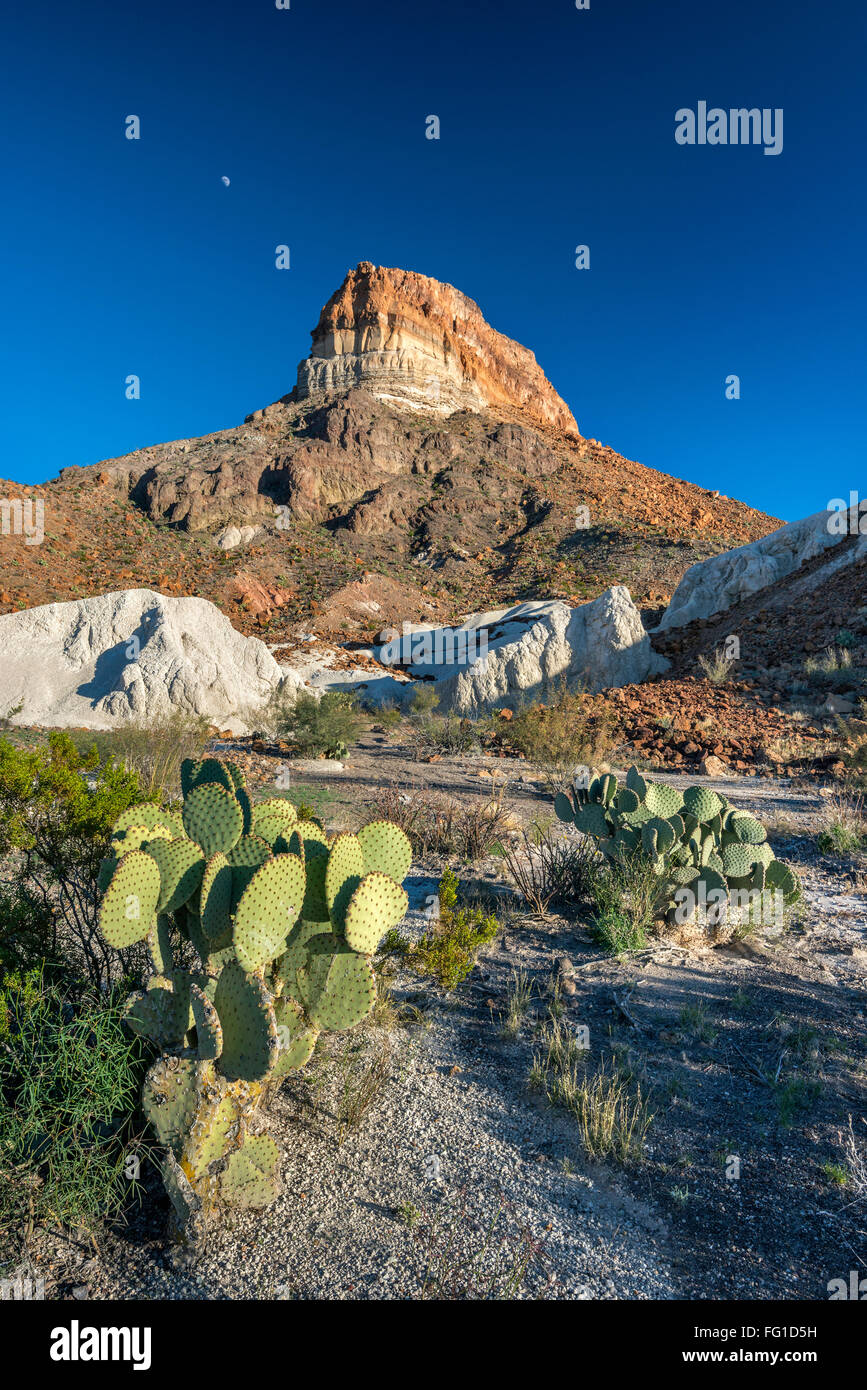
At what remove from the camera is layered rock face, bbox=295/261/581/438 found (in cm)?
5466

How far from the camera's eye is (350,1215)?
2.37m

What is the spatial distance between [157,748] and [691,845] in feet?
26.3

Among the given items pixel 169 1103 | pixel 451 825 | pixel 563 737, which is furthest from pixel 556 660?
pixel 169 1103

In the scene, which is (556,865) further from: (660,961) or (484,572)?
(484,572)

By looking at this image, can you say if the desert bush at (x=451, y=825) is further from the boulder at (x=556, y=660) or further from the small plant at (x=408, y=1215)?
the boulder at (x=556, y=660)

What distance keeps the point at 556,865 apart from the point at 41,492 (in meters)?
43.3

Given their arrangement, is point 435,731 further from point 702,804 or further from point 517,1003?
point 517,1003

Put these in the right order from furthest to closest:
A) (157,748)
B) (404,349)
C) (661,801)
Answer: (404,349) < (157,748) < (661,801)

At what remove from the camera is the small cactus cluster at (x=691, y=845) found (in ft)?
15.3

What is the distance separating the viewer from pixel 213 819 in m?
2.73

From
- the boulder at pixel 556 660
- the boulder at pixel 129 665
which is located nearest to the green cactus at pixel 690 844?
the boulder at pixel 129 665

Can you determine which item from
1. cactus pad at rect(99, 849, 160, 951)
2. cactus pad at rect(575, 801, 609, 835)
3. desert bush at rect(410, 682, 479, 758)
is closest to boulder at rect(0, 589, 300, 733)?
desert bush at rect(410, 682, 479, 758)

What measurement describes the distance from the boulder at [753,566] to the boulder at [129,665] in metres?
13.8
